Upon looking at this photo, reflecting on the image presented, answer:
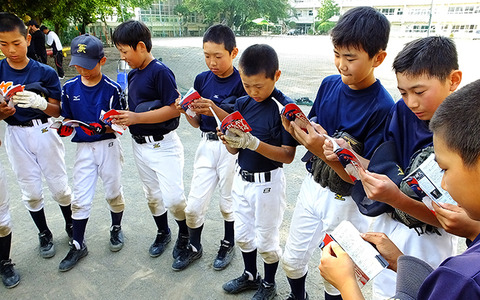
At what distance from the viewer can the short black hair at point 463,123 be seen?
34.6 inches

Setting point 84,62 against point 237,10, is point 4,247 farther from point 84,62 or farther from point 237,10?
point 237,10

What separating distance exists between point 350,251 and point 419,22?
173 feet

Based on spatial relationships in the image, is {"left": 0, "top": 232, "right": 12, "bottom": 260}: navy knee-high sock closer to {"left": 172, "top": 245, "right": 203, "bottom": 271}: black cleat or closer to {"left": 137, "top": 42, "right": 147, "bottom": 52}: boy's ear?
{"left": 172, "top": 245, "right": 203, "bottom": 271}: black cleat

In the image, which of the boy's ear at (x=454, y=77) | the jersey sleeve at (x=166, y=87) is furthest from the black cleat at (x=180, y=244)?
the boy's ear at (x=454, y=77)

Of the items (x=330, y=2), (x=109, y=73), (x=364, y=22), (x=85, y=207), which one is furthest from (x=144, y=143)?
(x=330, y=2)

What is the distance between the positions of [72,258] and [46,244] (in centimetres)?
41

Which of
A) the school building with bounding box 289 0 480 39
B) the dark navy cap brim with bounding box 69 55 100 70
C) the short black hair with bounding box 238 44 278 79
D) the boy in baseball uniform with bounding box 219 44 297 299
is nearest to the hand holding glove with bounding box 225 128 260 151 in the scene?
the boy in baseball uniform with bounding box 219 44 297 299

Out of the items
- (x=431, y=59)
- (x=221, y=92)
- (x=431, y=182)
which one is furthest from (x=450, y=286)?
(x=221, y=92)

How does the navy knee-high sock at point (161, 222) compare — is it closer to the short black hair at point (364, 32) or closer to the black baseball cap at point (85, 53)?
the black baseball cap at point (85, 53)

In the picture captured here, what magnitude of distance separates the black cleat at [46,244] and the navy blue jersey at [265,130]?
2.09 meters

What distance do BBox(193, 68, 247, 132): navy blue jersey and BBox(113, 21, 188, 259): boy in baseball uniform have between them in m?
0.27

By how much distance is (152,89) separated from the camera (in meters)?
2.85

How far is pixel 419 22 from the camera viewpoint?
4459 centimetres

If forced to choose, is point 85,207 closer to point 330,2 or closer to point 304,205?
point 304,205
